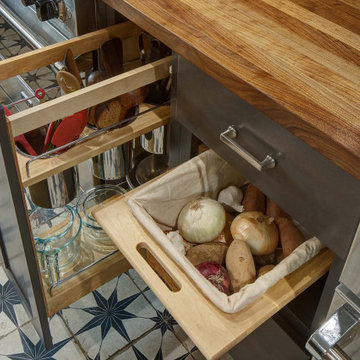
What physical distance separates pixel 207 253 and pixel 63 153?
339 mm

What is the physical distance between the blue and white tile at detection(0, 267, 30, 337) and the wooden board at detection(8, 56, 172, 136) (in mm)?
695

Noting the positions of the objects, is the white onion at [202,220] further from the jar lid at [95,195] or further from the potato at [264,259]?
the jar lid at [95,195]

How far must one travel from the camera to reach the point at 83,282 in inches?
46.9

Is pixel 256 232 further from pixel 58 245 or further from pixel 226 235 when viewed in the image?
pixel 58 245

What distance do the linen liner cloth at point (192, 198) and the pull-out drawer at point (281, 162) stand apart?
2.7 inches

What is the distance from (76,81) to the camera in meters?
1.06

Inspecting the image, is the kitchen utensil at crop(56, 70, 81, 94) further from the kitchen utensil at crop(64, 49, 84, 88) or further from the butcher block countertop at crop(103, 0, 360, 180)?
the butcher block countertop at crop(103, 0, 360, 180)

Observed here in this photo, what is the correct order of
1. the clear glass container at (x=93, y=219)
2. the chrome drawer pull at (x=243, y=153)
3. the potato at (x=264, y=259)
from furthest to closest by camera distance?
the clear glass container at (x=93, y=219), the potato at (x=264, y=259), the chrome drawer pull at (x=243, y=153)

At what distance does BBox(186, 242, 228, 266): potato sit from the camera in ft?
3.33

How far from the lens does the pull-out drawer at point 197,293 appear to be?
80cm

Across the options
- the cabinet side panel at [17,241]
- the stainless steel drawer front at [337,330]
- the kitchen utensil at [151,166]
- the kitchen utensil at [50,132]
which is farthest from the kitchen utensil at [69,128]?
the stainless steel drawer front at [337,330]

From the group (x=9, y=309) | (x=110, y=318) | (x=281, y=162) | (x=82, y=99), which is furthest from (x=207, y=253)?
(x=9, y=309)

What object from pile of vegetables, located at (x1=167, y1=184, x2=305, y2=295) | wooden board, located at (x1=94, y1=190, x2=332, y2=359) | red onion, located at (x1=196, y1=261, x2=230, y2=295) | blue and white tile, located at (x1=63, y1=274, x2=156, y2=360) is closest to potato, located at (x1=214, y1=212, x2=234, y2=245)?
pile of vegetables, located at (x1=167, y1=184, x2=305, y2=295)

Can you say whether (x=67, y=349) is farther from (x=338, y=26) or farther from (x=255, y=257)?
(x=338, y=26)
